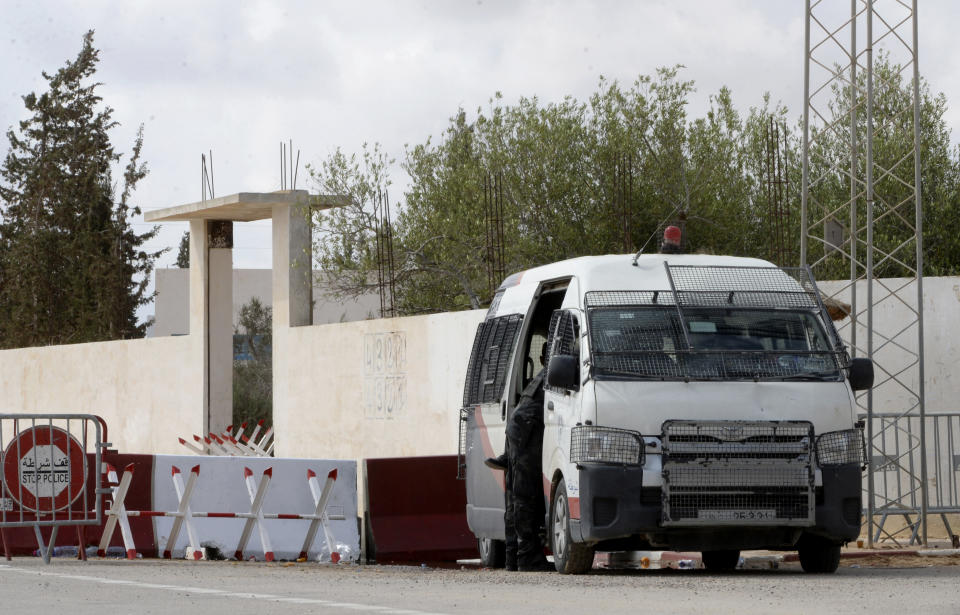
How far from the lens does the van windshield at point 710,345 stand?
450 inches

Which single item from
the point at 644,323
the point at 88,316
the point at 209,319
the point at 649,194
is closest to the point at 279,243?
the point at 209,319

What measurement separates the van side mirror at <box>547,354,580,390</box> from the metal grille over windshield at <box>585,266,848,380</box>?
0.17 metres

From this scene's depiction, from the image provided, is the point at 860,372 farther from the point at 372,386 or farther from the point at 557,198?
the point at 557,198

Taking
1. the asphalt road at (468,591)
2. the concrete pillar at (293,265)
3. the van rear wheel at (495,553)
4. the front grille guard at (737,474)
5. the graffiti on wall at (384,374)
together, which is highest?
the concrete pillar at (293,265)

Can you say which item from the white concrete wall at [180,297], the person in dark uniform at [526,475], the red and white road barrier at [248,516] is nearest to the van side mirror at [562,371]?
the person in dark uniform at [526,475]

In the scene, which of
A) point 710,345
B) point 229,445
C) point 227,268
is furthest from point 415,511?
point 227,268

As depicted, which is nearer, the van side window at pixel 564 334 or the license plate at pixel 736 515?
the license plate at pixel 736 515

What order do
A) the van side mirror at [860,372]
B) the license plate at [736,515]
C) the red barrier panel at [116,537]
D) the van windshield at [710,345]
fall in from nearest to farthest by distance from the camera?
the license plate at [736,515] → the van windshield at [710,345] → the van side mirror at [860,372] → the red barrier panel at [116,537]

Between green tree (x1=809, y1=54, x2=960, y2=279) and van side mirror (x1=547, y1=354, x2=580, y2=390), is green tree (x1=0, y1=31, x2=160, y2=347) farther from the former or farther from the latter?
van side mirror (x1=547, y1=354, x2=580, y2=390)

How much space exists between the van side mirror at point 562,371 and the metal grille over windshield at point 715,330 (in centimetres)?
17

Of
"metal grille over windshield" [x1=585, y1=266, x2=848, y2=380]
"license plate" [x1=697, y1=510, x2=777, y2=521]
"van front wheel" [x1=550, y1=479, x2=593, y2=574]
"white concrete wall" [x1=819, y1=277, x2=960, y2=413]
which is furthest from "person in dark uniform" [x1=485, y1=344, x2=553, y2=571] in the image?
"white concrete wall" [x1=819, y1=277, x2=960, y2=413]

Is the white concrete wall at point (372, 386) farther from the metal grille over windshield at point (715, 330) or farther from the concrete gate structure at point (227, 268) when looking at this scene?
the metal grille over windshield at point (715, 330)

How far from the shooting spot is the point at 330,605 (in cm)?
907

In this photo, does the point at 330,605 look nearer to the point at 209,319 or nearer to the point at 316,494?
the point at 316,494
